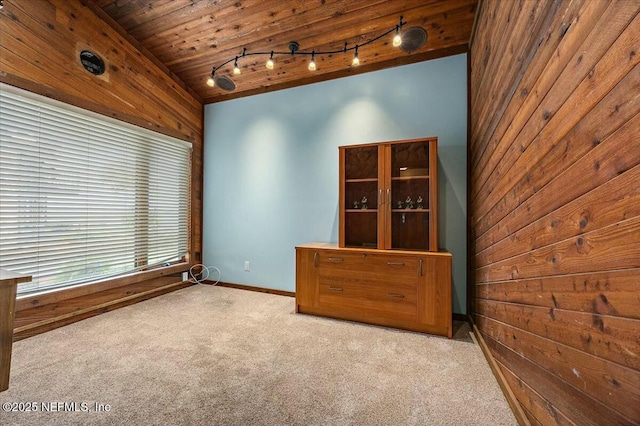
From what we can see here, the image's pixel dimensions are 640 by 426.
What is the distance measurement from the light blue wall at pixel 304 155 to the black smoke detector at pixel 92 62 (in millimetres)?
1377

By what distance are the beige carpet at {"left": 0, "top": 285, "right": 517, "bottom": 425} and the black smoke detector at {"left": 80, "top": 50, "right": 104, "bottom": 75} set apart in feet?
8.34

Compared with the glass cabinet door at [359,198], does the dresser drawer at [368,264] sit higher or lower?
lower

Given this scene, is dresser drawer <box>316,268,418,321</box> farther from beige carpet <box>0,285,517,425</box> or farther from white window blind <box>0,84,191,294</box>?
white window blind <box>0,84,191,294</box>

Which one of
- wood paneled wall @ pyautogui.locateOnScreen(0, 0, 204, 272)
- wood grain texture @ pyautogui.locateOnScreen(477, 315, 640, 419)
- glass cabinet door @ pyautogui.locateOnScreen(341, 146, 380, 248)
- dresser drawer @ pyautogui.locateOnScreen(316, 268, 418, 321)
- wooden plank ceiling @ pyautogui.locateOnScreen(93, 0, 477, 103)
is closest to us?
wood grain texture @ pyautogui.locateOnScreen(477, 315, 640, 419)

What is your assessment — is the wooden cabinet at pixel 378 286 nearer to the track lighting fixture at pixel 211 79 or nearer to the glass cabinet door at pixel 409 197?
the glass cabinet door at pixel 409 197

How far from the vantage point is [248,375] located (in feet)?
5.41

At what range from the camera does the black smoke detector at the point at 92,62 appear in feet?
8.34

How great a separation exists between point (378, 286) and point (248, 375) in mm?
1274

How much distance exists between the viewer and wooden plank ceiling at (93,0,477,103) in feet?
7.86

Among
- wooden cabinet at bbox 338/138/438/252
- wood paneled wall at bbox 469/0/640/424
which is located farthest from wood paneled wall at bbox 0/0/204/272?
wood paneled wall at bbox 469/0/640/424

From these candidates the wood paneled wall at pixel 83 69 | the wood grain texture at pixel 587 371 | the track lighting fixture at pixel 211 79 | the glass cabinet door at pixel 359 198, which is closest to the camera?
the wood grain texture at pixel 587 371

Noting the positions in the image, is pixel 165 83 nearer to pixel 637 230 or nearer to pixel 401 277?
pixel 401 277

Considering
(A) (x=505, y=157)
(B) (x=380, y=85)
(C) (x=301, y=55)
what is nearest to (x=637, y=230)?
(A) (x=505, y=157)

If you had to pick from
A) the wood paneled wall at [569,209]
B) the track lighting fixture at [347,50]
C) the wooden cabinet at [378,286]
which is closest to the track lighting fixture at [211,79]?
the track lighting fixture at [347,50]
